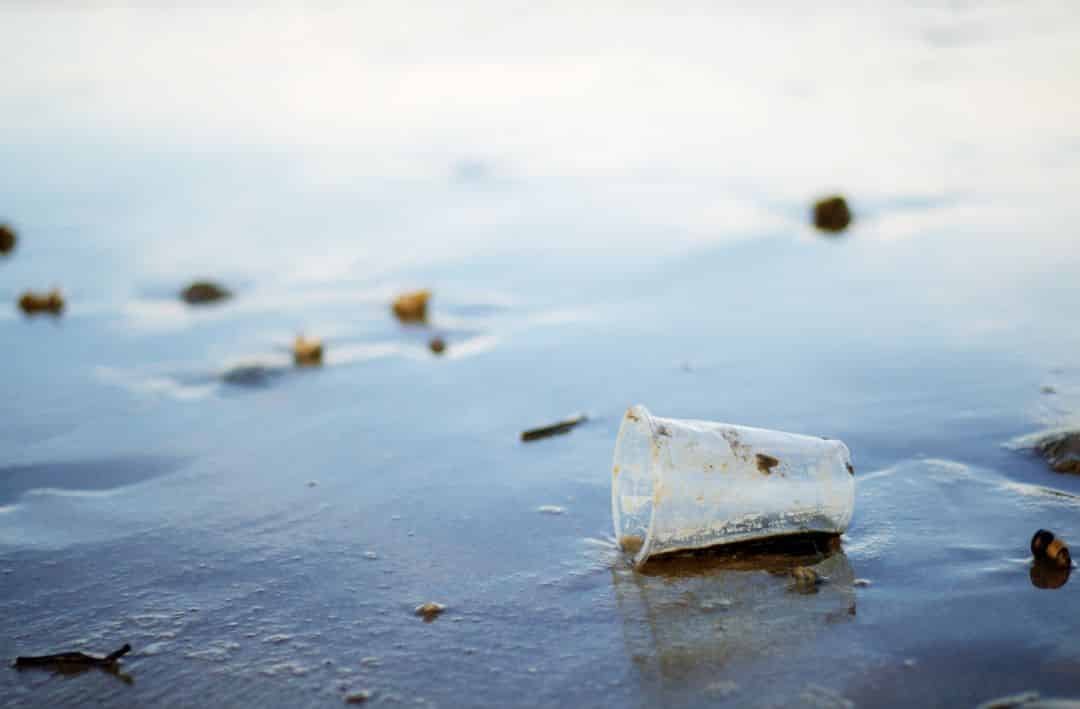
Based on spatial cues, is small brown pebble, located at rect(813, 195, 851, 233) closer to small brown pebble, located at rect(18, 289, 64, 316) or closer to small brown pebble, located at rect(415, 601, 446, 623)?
small brown pebble, located at rect(18, 289, 64, 316)

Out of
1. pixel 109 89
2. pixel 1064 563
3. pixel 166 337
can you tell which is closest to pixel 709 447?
pixel 1064 563

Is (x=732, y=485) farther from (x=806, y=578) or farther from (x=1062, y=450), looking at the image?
(x=1062, y=450)

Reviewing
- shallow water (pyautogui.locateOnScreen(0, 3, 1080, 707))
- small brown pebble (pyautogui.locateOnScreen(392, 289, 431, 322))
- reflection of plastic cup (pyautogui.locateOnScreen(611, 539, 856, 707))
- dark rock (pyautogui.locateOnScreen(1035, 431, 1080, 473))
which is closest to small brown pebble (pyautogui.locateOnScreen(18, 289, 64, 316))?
shallow water (pyautogui.locateOnScreen(0, 3, 1080, 707))

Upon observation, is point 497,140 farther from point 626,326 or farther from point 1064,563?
point 1064,563

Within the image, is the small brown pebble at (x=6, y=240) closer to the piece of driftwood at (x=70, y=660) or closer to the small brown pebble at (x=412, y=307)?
the small brown pebble at (x=412, y=307)

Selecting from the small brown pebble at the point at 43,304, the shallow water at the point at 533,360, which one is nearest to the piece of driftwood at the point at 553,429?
the shallow water at the point at 533,360

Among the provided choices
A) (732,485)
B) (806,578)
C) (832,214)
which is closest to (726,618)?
(806,578)
